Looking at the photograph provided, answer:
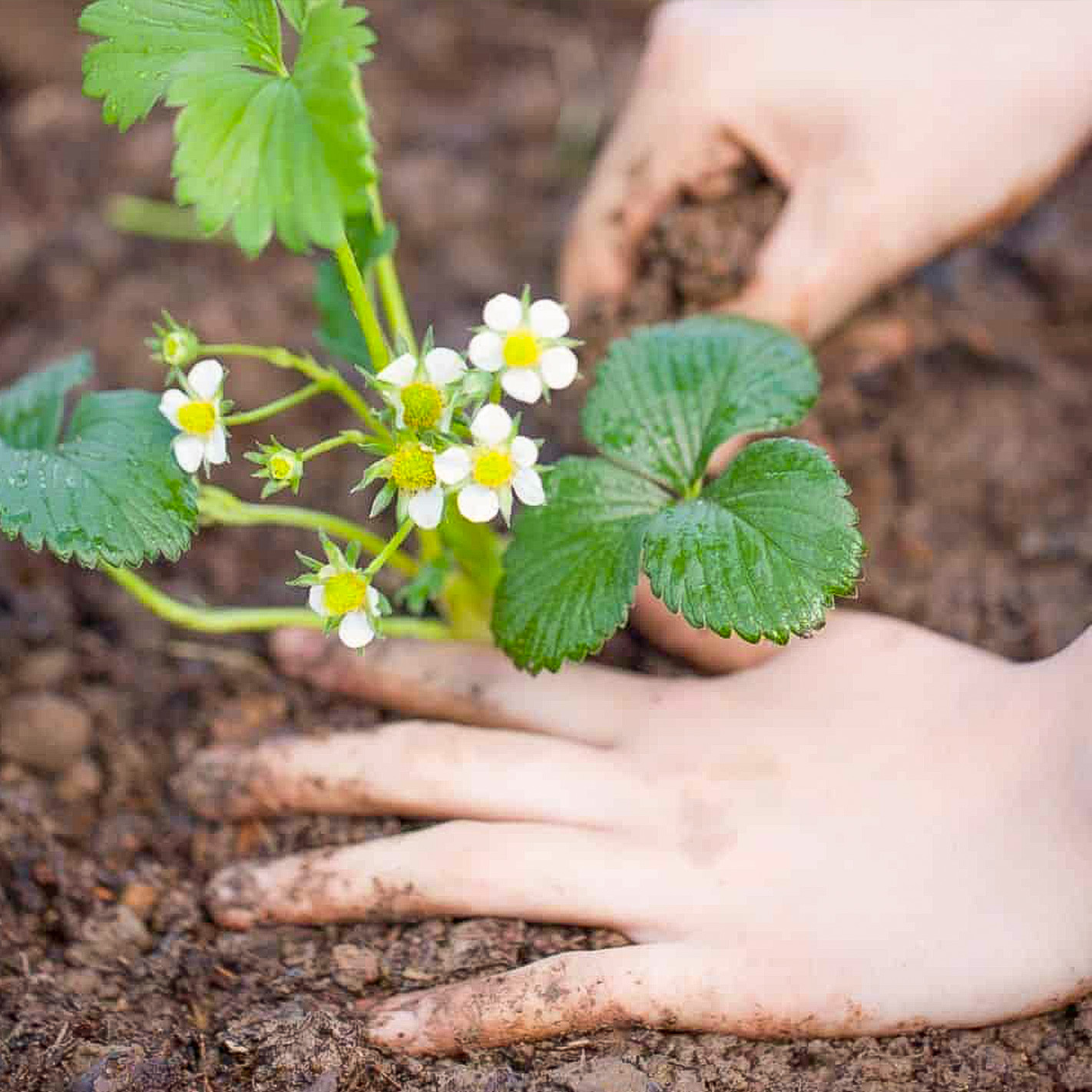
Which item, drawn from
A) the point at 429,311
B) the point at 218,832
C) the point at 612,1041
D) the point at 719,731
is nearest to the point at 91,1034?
the point at 218,832

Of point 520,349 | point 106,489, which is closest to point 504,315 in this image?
point 520,349

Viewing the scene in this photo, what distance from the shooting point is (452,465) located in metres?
1.28

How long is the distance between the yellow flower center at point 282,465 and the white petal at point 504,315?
238mm

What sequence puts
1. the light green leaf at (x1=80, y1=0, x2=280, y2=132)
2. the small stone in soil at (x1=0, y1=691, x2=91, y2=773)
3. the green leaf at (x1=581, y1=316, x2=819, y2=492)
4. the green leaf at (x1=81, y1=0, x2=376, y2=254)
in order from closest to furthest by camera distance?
1. the green leaf at (x1=81, y1=0, x2=376, y2=254)
2. the light green leaf at (x1=80, y1=0, x2=280, y2=132)
3. the green leaf at (x1=581, y1=316, x2=819, y2=492)
4. the small stone in soil at (x1=0, y1=691, x2=91, y2=773)

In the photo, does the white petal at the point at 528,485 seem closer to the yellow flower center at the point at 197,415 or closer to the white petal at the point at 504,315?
the white petal at the point at 504,315

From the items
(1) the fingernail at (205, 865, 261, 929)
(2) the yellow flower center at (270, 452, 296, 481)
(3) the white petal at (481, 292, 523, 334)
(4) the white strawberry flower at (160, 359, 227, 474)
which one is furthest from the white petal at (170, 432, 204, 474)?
(1) the fingernail at (205, 865, 261, 929)

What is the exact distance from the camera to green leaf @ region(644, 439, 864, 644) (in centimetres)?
136

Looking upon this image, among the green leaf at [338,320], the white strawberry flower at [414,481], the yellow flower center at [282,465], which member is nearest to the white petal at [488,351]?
the white strawberry flower at [414,481]

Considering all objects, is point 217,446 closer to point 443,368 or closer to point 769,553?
point 443,368

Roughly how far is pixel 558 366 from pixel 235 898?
0.83m

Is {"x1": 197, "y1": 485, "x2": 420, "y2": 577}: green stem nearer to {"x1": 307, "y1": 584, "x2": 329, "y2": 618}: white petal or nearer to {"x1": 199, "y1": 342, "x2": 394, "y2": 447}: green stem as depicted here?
{"x1": 199, "y1": 342, "x2": 394, "y2": 447}: green stem

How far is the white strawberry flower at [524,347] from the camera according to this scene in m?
1.30

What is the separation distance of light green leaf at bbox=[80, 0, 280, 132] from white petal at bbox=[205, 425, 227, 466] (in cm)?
31

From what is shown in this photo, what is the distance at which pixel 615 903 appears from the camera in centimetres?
153
